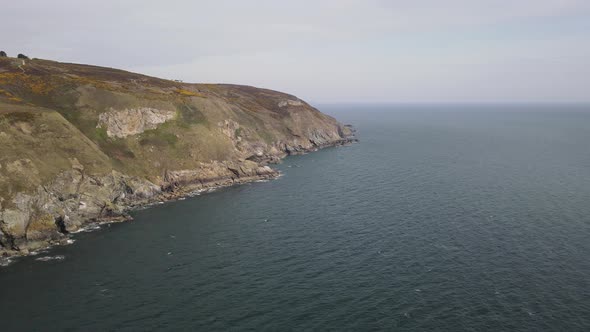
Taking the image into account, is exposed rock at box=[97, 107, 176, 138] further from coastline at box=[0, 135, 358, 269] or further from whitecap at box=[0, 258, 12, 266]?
whitecap at box=[0, 258, 12, 266]

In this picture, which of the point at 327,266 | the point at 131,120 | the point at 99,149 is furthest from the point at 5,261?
the point at 131,120

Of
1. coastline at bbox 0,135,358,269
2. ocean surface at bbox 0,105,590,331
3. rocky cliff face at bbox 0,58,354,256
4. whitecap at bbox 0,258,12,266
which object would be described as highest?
rocky cliff face at bbox 0,58,354,256

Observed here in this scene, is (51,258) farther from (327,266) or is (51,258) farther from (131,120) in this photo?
(131,120)

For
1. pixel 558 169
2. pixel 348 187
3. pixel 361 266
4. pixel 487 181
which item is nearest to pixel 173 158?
pixel 348 187

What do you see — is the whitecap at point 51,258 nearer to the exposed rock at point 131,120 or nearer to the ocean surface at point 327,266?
the ocean surface at point 327,266

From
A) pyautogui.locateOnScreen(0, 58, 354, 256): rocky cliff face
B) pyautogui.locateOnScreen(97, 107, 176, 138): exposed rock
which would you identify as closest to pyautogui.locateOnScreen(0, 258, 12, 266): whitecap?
pyautogui.locateOnScreen(0, 58, 354, 256): rocky cliff face

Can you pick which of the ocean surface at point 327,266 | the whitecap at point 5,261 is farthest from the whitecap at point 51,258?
the whitecap at point 5,261
